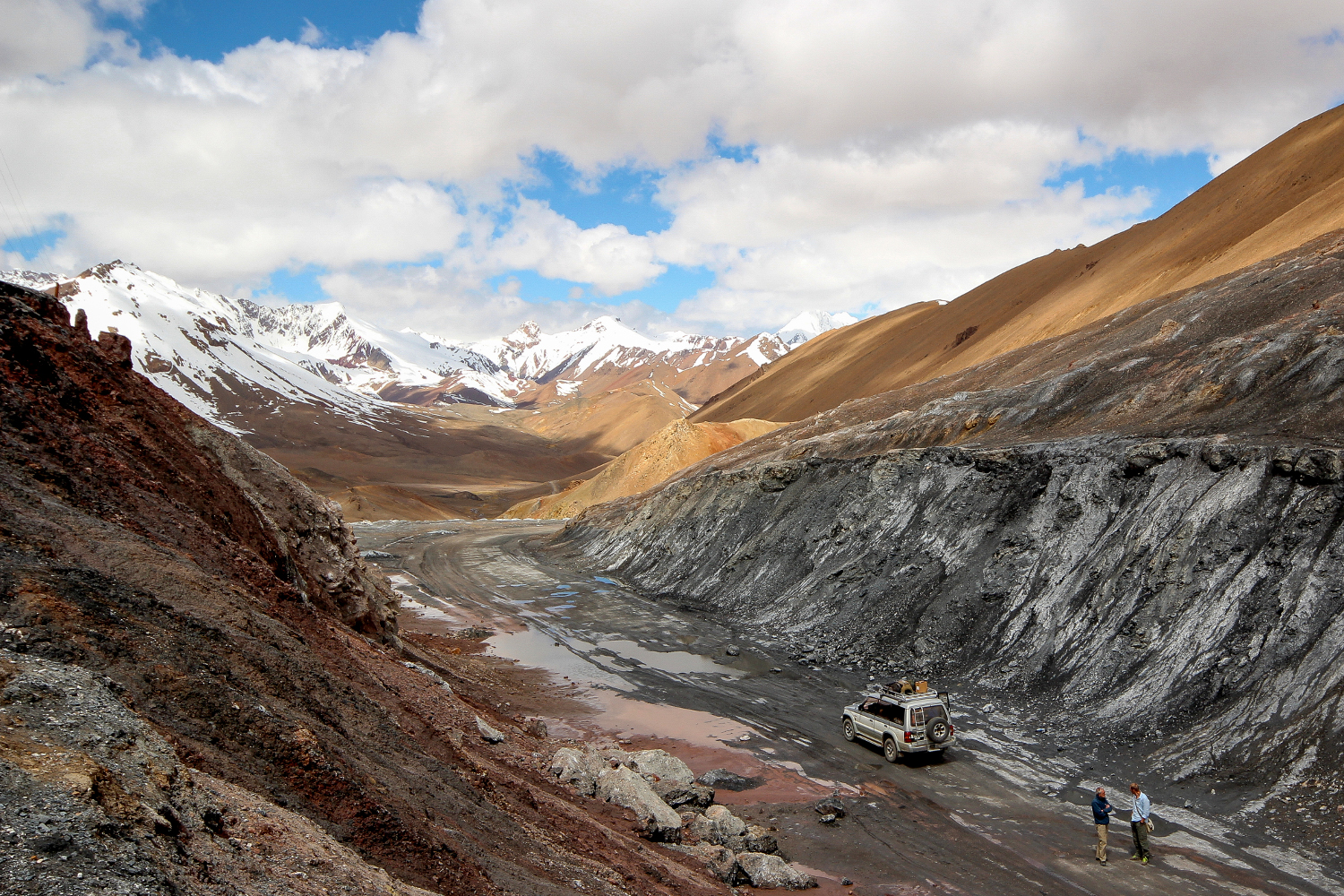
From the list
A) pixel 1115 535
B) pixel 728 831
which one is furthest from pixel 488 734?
pixel 1115 535

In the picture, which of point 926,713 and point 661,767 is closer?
point 661,767

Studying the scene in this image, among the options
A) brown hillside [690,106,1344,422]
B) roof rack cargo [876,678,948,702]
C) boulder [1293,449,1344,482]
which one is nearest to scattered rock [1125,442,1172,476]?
boulder [1293,449,1344,482]

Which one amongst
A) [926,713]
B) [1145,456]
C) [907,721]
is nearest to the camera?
[907,721]

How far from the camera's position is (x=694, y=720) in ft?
70.1

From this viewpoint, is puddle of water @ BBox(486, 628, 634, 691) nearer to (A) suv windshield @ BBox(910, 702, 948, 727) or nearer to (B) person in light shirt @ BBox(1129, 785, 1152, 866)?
(A) suv windshield @ BBox(910, 702, 948, 727)

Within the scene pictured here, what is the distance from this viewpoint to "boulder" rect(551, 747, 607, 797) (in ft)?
45.1

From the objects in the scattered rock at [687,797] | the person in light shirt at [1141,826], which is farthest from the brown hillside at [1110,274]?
the scattered rock at [687,797]

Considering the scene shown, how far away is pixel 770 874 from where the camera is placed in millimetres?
12023

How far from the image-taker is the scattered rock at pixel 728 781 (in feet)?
54.0

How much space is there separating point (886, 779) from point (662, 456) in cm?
5921

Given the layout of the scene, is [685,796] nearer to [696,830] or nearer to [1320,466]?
[696,830]

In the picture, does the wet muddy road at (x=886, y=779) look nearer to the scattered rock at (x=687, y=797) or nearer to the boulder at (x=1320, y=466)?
the scattered rock at (x=687, y=797)

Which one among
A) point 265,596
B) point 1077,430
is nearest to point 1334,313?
point 1077,430

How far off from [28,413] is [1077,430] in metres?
30.9
